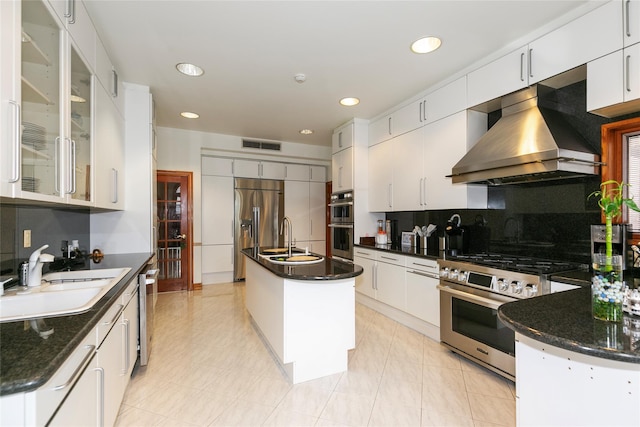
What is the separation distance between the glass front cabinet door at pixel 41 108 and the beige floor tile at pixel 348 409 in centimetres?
197

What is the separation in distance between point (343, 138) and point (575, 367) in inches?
155

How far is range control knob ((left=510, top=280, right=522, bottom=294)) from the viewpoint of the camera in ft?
6.90

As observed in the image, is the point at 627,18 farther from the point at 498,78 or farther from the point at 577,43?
the point at 498,78

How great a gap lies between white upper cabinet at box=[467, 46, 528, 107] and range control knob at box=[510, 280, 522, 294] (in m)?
1.52

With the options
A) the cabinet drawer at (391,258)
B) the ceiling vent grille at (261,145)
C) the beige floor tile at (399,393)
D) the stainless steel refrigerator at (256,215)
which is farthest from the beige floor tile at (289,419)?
the ceiling vent grille at (261,145)

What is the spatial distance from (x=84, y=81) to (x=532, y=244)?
367 centimetres

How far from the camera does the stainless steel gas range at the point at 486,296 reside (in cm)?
212

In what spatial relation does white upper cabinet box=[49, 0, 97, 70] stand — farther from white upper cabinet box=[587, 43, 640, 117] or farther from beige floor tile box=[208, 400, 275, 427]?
white upper cabinet box=[587, 43, 640, 117]

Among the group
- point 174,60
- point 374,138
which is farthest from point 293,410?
point 374,138

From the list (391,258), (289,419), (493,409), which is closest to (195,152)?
(391,258)

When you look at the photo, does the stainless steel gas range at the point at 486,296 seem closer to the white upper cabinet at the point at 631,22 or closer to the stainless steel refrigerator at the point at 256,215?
the white upper cabinet at the point at 631,22

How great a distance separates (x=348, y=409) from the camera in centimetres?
195

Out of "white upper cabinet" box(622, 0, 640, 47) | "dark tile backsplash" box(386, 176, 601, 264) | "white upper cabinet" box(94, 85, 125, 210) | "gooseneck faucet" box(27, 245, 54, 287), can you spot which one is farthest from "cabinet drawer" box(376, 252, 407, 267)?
"gooseneck faucet" box(27, 245, 54, 287)

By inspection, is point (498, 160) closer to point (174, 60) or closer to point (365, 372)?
point (365, 372)
